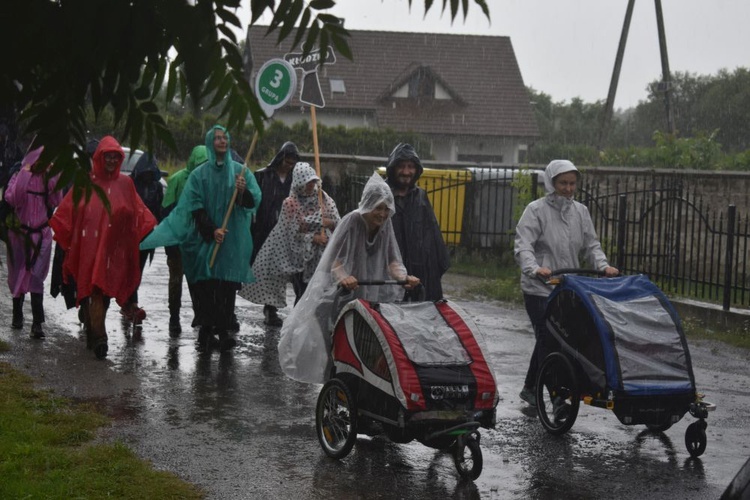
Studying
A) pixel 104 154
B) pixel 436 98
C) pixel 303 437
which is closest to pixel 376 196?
pixel 303 437

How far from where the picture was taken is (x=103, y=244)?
995 cm

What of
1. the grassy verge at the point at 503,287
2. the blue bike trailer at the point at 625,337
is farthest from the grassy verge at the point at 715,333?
the blue bike trailer at the point at 625,337

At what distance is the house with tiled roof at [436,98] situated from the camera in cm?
5341

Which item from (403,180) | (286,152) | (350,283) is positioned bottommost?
(350,283)

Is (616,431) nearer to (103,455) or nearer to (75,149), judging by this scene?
(103,455)

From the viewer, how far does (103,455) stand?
6617mm

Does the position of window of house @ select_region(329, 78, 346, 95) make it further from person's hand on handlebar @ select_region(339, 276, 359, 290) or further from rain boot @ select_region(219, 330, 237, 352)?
person's hand on handlebar @ select_region(339, 276, 359, 290)

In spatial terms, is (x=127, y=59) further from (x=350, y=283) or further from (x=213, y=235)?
(x=213, y=235)

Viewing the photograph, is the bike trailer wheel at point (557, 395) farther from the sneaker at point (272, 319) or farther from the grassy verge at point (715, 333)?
the grassy verge at point (715, 333)

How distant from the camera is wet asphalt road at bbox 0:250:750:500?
646 centimetres

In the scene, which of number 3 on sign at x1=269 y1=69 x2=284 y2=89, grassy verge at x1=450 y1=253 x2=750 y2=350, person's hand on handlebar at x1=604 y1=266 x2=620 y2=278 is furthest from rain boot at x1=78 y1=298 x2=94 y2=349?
grassy verge at x1=450 y1=253 x2=750 y2=350

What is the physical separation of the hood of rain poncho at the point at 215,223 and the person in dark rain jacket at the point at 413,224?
7.64 feet

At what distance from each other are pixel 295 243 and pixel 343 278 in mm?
4321

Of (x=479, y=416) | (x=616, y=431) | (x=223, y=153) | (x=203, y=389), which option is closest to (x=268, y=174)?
(x=223, y=153)
